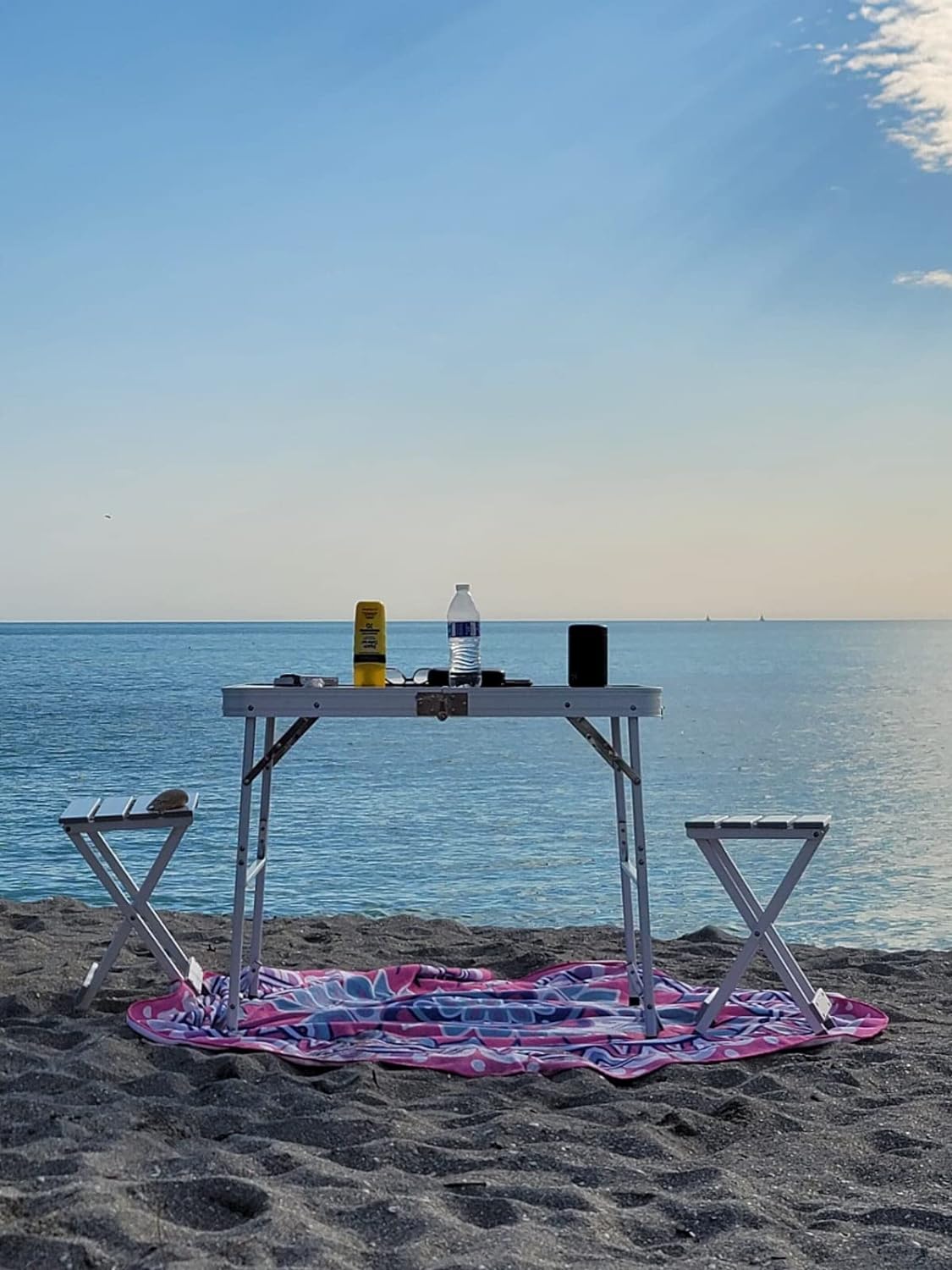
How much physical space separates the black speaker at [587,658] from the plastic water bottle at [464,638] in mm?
298

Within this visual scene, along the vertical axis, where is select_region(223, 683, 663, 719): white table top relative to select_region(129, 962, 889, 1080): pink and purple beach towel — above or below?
above

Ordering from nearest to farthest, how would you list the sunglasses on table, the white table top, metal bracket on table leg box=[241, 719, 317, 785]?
the white table top < metal bracket on table leg box=[241, 719, 317, 785] < the sunglasses on table

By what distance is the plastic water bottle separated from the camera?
439 cm

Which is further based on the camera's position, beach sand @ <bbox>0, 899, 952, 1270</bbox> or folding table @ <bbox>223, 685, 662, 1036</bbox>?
folding table @ <bbox>223, 685, 662, 1036</bbox>

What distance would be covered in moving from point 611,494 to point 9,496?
17024 millimetres

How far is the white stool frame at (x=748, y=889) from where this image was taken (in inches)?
167

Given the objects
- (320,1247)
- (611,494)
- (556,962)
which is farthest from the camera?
(611,494)

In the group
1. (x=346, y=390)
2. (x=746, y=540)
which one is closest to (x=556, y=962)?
(x=346, y=390)

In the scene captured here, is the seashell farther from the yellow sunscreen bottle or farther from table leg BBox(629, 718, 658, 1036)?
table leg BBox(629, 718, 658, 1036)

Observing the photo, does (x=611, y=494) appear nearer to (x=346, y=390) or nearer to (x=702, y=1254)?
(x=346, y=390)

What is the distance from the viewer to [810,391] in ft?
95.3

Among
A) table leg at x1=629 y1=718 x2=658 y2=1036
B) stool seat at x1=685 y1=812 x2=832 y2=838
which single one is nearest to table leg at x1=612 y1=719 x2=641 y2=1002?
table leg at x1=629 y1=718 x2=658 y2=1036

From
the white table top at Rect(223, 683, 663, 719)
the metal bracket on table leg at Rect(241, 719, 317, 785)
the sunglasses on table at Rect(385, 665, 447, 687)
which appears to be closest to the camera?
the white table top at Rect(223, 683, 663, 719)

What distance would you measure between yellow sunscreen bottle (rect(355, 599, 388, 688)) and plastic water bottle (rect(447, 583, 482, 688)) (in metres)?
0.22
